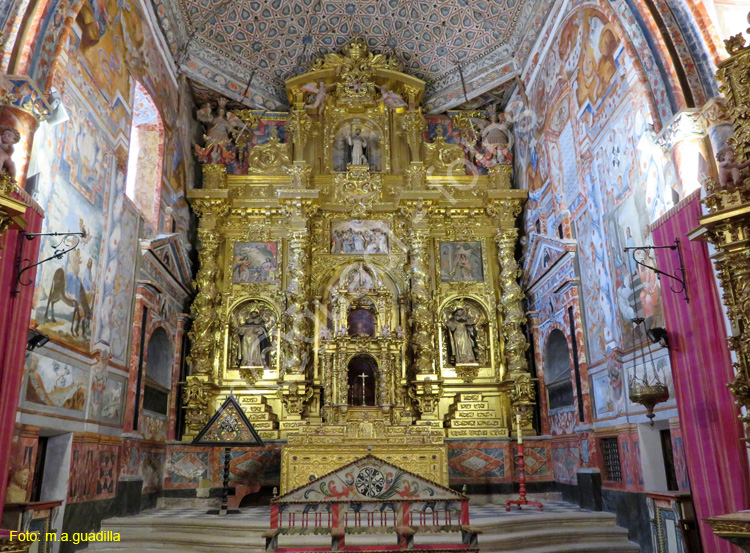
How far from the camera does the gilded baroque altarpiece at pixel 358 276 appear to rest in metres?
15.5

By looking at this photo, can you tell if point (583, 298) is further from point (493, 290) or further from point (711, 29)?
point (711, 29)

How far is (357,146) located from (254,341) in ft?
20.5

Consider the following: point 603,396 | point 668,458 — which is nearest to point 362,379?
point 603,396

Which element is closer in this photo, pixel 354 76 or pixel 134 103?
pixel 134 103

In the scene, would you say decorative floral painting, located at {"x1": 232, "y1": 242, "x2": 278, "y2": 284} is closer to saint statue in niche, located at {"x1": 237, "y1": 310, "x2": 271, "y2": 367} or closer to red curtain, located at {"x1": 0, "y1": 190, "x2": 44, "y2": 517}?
saint statue in niche, located at {"x1": 237, "y1": 310, "x2": 271, "y2": 367}

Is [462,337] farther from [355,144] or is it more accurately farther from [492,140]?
[355,144]

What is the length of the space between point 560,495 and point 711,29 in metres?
10.1

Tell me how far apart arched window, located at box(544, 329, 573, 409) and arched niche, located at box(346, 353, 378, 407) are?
4.30 m

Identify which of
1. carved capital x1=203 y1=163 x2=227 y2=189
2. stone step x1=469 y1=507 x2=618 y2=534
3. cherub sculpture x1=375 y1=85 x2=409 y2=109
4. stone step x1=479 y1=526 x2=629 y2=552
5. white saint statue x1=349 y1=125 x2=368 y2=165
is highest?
cherub sculpture x1=375 y1=85 x2=409 y2=109

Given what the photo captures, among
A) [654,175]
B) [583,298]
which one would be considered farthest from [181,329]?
[654,175]

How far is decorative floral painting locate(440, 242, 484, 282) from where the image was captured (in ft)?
55.6

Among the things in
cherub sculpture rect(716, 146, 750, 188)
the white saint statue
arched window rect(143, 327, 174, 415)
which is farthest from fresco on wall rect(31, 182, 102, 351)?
cherub sculpture rect(716, 146, 750, 188)

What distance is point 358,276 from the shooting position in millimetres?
16578

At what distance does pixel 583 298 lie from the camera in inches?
508
